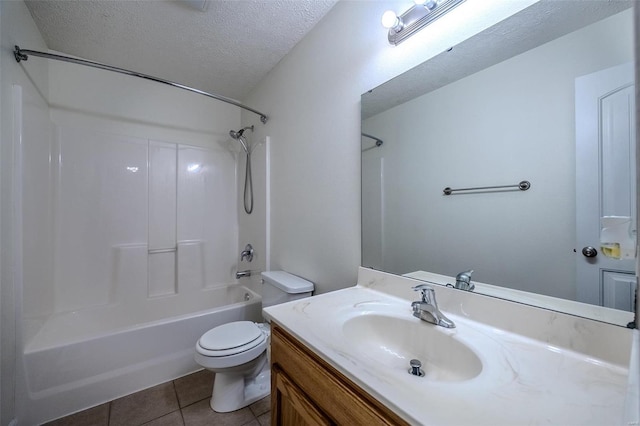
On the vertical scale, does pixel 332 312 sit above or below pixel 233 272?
above

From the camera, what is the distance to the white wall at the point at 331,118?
3.40ft

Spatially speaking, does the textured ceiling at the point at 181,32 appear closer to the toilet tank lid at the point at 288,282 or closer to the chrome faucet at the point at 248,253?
the chrome faucet at the point at 248,253

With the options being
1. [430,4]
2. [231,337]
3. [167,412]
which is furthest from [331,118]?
[167,412]

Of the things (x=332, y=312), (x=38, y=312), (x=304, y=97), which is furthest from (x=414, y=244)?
(x=38, y=312)

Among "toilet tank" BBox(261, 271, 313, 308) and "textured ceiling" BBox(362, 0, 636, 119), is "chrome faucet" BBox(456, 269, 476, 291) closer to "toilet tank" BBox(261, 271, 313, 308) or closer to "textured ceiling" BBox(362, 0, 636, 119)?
"textured ceiling" BBox(362, 0, 636, 119)

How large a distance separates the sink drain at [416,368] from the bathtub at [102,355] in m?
1.53

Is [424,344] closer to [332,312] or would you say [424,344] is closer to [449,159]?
[332,312]

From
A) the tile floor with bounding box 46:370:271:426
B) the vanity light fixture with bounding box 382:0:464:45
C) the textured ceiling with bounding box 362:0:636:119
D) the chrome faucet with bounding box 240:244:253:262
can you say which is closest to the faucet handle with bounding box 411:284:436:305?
the textured ceiling with bounding box 362:0:636:119

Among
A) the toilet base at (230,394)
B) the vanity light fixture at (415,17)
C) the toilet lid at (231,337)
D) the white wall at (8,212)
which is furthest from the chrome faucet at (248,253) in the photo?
the vanity light fixture at (415,17)

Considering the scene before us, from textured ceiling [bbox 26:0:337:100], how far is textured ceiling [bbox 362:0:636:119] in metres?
0.80

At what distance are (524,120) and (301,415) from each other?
3.77 feet

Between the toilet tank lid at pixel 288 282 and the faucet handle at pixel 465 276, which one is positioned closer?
the faucet handle at pixel 465 276

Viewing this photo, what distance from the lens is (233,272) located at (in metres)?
2.66

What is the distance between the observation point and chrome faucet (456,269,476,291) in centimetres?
86
